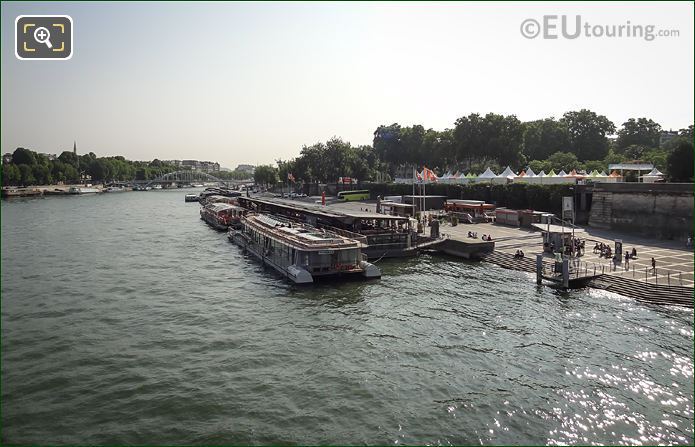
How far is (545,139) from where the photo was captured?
463 ft

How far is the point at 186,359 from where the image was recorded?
24203 millimetres

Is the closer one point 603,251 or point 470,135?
point 603,251

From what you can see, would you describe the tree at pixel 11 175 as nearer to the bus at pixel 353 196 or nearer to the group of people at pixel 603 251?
the bus at pixel 353 196

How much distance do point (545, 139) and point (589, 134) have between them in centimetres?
1279

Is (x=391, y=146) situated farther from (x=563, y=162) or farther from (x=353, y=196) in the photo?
(x=563, y=162)

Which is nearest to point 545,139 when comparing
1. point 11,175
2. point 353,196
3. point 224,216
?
point 353,196

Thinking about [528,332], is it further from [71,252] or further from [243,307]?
[71,252]

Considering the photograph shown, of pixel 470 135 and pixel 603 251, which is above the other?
pixel 470 135

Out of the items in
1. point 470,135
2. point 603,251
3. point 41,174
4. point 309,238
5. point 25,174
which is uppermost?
point 470,135

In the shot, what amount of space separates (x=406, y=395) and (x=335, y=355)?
5.29m

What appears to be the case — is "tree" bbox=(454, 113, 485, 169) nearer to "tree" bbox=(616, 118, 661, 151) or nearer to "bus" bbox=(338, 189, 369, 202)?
"bus" bbox=(338, 189, 369, 202)

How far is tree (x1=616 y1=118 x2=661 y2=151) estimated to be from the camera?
15700 cm

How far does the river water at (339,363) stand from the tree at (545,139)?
110 m

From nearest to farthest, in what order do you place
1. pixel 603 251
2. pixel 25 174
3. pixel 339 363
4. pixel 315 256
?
1. pixel 339 363
2. pixel 315 256
3. pixel 603 251
4. pixel 25 174
